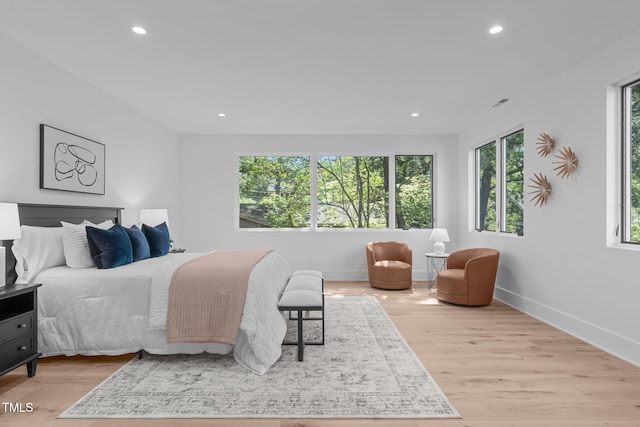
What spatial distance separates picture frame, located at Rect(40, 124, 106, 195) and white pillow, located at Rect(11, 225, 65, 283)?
0.52 meters

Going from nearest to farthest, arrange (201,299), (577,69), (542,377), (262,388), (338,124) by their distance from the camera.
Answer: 1. (262,388)
2. (542,377)
3. (201,299)
4. (577,69)
5. (338,124)

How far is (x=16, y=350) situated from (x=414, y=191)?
19.0 ft

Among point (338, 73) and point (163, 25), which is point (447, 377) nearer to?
point (338, 73)

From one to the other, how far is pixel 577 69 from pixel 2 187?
530 centimetres

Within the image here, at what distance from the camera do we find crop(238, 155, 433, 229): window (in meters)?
6.48

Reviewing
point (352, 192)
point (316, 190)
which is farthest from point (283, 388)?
point (352, 192)

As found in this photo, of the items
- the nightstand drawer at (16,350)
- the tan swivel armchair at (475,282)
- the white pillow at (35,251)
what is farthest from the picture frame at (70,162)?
the tan swivel armchair at (475,282)

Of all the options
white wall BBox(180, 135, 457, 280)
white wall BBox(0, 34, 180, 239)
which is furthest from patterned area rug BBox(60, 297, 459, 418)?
white wall BBox(180, 135, 457, 280)

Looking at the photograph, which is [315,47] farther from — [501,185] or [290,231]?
[290,231]

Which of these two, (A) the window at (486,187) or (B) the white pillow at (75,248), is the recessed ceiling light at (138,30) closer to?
(B) the white pillow at (75,248)

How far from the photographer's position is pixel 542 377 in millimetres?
2545

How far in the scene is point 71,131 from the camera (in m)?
A: 3.66

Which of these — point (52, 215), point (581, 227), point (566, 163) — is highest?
point (566, 163)

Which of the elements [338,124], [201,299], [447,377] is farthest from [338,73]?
[447,377]
